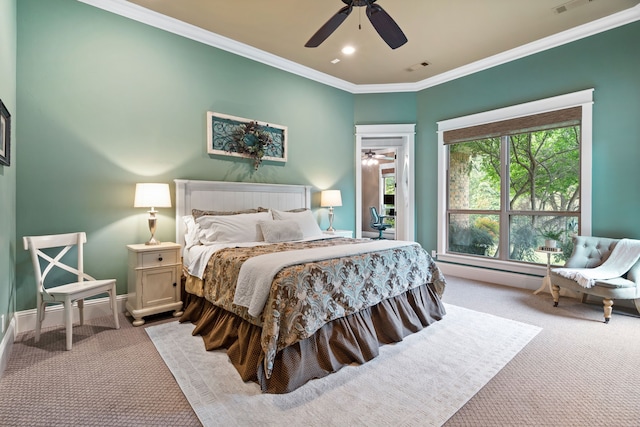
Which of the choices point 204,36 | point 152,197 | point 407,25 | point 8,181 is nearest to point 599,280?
point 407,25

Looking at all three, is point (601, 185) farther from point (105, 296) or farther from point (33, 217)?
point (33, 217)

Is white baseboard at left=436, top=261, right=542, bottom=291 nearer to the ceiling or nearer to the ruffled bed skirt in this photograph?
the ruffled bed skirt

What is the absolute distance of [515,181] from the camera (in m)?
4.54

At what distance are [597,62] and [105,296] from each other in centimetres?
613

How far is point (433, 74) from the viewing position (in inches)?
199

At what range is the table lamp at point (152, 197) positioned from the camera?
3121mm

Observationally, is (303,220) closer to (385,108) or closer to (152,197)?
(152,197)

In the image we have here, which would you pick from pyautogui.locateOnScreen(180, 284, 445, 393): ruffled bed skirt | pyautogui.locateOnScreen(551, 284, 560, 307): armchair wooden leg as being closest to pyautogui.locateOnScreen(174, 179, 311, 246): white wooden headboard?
pyautogui.locateOnScreen(180, 284, 445, 393): ruffled bed skirt

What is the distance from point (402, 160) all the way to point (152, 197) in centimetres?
422

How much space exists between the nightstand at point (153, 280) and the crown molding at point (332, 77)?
2477mm

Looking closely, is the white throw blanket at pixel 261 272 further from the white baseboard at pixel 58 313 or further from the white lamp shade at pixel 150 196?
the white baseboard at pixel 58 313

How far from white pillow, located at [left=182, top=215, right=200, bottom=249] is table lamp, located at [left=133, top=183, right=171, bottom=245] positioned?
312 millimetres

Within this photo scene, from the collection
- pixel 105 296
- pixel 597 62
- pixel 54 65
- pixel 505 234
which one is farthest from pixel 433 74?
pixel 105 296

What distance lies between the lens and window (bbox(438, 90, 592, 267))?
13.1 ft
